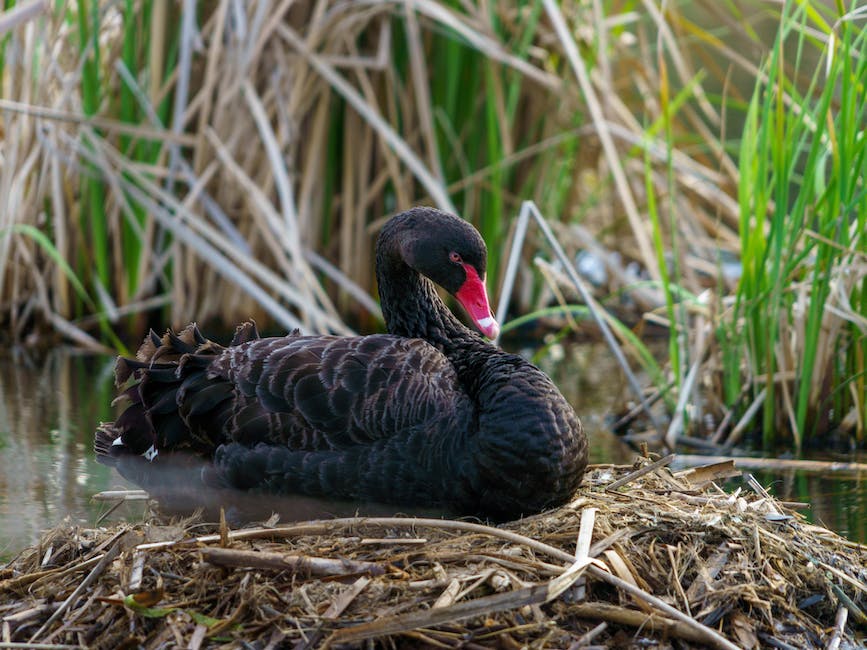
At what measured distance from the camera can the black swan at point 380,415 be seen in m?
3.73

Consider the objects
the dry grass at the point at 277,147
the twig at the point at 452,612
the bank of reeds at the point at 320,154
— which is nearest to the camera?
the twig at the point at 452,612

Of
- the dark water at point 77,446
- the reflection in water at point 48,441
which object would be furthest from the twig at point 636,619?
the reflection in water at point 48,441

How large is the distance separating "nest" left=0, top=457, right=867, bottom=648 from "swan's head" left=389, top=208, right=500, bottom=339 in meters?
0.76

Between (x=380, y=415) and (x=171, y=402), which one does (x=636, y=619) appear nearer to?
(x=380, y=415)

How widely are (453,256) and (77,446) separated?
2.24 meters

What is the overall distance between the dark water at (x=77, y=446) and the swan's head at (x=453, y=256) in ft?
4.22

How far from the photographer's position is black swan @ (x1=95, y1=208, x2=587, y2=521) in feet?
12.2

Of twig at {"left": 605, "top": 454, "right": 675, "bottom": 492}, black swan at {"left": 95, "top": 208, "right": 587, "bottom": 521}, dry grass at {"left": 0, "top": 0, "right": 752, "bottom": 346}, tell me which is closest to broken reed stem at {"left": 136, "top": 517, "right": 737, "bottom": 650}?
black swan at {"left": 95, "top": 208, "right": 587, "bottom": 521}

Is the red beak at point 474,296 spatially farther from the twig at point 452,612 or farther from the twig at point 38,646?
the twig at point 38,646

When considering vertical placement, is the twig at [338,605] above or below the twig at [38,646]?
above

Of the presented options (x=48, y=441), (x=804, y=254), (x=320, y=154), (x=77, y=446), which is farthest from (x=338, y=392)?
(x=320, y=154)

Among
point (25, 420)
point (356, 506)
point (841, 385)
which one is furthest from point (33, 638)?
point (841, 385)

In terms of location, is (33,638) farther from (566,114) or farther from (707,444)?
(566,114)

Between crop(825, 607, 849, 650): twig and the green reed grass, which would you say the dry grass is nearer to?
the green reed grass
